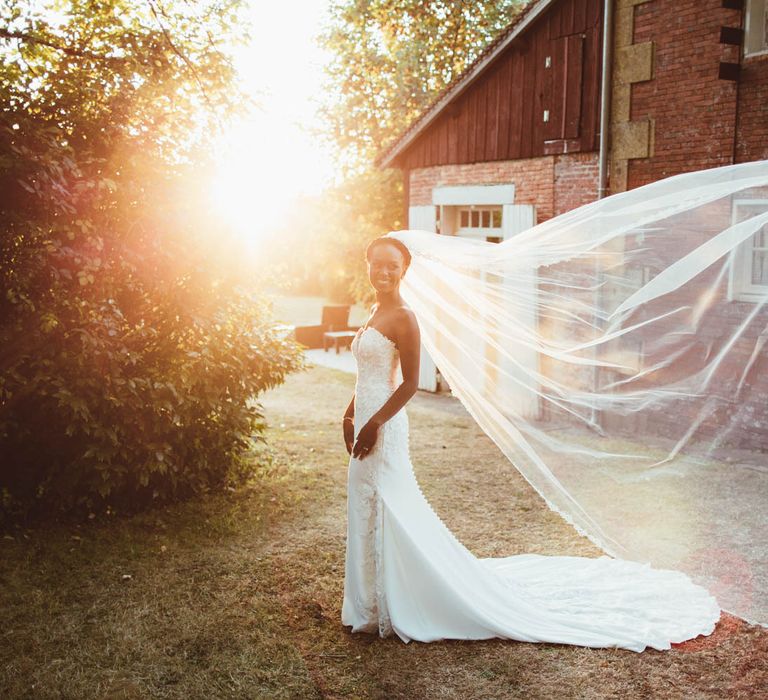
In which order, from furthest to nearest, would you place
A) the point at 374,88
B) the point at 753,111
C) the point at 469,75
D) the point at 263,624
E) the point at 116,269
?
the point at 374,88, the point at 469,75, the point at 753,111, the point at 116,269, the point at 263,624

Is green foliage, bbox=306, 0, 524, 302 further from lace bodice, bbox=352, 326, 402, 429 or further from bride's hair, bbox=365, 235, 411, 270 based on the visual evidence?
lace bodice, bbox=352, 326, 402, 429

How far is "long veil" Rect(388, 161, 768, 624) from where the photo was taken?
15.3 ft

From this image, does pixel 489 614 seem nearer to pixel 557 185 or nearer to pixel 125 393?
pixel 125 393

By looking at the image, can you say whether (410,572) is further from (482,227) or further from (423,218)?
(423,218)

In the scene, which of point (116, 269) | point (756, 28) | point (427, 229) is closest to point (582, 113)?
point (756, 28)

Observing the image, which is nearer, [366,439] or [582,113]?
[366,439]

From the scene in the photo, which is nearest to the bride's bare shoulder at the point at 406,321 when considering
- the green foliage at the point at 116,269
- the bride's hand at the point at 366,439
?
the bride's hand at the point at 366,439

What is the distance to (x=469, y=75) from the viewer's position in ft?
42.2

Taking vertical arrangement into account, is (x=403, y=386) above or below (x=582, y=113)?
below

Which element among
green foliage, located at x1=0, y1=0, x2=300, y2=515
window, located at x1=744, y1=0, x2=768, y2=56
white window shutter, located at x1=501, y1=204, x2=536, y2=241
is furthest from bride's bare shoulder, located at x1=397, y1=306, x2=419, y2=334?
white window shutter, located at x1=501, y1=204, x2=536, y2=241

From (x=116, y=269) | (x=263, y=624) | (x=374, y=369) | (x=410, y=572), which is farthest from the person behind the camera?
(x=116, y=269)

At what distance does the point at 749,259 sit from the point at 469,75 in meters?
9.17

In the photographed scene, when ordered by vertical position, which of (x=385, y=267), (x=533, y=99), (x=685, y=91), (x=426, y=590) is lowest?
(x=426, y=590)

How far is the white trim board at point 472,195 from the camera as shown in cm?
1277
